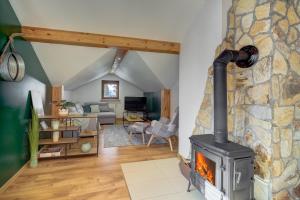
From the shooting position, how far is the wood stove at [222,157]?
1.61 metres

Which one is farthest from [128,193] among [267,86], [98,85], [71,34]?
[98,85]

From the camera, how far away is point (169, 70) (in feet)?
14.5

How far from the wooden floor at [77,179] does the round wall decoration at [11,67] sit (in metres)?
1.46

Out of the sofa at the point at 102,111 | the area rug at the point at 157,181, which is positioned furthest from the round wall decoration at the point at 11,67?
Answer: the sofa at the point at 102,111

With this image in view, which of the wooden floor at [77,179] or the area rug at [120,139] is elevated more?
the area rug at [120,139]

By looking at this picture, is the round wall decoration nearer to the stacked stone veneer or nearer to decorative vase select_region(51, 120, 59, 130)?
decorative vase select_region(51, 120, 59, 130)

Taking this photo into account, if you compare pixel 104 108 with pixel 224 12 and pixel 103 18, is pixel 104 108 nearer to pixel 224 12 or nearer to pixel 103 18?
pixel 103 18

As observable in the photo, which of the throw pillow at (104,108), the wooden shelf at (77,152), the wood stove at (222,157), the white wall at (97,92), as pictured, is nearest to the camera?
the wood stove at (222,157)

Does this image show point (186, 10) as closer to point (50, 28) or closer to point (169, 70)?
point (169, 70)

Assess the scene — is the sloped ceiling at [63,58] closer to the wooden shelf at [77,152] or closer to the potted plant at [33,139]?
the potted plant at [33,139]

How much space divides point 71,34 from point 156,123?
8.17ft

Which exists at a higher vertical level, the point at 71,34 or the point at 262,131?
the point at 71,34

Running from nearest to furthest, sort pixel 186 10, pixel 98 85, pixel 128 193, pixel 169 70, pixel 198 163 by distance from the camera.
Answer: pixel 198 163
pixel 128 193
pixel 186 10
pixel 169 70
pixel 98 85

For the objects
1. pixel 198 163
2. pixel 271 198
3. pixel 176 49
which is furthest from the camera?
pixel 176 49
